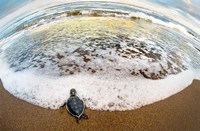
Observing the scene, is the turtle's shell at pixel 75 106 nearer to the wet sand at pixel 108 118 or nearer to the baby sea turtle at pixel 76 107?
the baby sea turtle at pixel 76 107

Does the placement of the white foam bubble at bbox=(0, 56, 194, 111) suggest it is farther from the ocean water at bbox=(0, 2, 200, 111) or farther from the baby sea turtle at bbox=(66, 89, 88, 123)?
the baby sea turtle at bbox=(66, 89, 88, 123)

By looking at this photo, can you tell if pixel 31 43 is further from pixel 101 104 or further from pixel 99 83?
pixel 101 104

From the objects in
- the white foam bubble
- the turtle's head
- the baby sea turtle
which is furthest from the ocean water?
the baby sea turtle

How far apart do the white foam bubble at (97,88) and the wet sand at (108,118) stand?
0.59 ft

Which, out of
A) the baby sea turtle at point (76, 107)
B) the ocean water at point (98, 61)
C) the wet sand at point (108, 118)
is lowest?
the ocean water at point (98, 61)

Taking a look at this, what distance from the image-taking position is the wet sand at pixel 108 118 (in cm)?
498

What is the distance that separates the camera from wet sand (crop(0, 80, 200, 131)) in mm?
4980

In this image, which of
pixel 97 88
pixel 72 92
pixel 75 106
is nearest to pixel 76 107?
pixel 75 106

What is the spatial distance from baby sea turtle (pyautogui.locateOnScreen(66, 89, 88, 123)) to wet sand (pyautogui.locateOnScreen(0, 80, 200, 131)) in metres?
0.09

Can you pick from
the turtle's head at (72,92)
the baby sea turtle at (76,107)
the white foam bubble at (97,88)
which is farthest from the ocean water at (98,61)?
the baby sea turtle at (76,107)

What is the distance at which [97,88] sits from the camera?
19.1 ft

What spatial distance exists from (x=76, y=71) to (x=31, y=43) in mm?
2297

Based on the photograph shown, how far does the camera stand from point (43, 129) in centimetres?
493

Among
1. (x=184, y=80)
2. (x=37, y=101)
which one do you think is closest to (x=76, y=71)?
(x=37, y=101)
